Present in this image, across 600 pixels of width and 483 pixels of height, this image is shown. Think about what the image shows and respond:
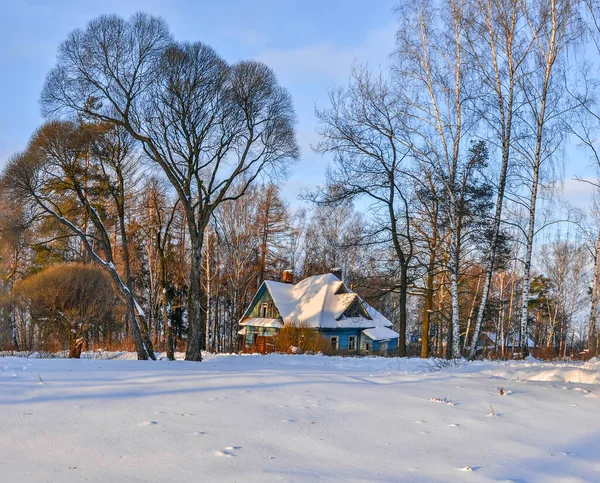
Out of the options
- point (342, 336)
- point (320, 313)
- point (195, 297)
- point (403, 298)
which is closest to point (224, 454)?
point (195, 297)

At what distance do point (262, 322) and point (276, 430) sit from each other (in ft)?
99.9

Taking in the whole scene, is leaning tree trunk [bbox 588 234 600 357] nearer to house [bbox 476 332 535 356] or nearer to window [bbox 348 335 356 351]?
house [bbox 476 332 535 356]

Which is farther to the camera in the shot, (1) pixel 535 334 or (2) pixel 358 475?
(1) pixel 535 334

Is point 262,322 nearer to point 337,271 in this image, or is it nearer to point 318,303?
point 318,303

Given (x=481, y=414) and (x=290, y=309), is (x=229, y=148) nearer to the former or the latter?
(x=481, y=414)

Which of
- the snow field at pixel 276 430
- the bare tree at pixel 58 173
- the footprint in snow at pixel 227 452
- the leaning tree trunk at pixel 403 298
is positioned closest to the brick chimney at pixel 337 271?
the leaning tree trunk at pixel 403 298

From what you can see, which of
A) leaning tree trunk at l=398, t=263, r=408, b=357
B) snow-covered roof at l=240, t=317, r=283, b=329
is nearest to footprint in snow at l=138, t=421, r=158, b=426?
leaning tree trunk at l=398, t=263, r=408, b=357

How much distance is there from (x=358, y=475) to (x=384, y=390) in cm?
327

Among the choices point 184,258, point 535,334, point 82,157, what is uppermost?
point 82,157

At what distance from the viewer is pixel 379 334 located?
3594cm

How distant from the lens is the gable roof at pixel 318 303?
33.1 metres

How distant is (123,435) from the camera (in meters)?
4.05

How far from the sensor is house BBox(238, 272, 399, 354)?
33.4 meters

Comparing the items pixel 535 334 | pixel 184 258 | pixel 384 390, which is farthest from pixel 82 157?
pixel 535 334
